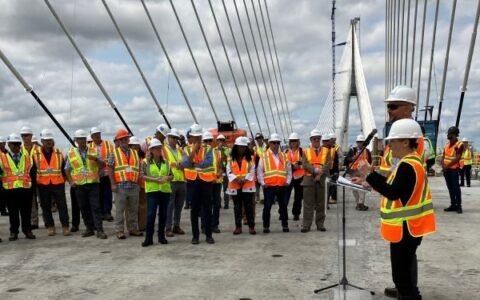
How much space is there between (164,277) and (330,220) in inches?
184

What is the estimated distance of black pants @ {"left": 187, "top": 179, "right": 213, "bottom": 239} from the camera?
272 inches

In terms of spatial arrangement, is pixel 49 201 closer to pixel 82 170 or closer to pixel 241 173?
pixel 82 170

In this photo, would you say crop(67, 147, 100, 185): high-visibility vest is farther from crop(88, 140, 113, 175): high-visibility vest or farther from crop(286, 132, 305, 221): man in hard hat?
crop(286, 132, 305, 221): man in hard hat

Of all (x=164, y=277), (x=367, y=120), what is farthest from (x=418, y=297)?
(x=367, y=120)

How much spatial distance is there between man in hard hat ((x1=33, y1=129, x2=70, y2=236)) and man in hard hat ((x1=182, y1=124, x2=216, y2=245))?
2201 millimetres

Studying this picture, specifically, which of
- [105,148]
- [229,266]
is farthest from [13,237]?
[229,266]

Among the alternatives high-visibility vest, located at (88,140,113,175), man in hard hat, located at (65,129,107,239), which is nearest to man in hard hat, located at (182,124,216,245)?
man in hard hat, located at (65,129,107,239)

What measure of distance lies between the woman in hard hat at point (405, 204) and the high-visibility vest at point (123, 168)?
14.7 ft

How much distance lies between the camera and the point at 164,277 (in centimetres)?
510

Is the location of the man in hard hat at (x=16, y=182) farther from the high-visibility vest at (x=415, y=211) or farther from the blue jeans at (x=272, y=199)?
the high-visibility vest at (x=415, y=211)

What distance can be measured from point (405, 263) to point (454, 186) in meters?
6.40

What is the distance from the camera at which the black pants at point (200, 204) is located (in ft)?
22.7

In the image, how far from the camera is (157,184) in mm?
7023

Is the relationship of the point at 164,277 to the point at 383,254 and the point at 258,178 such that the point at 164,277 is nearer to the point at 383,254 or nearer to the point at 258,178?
the point at 383,254
